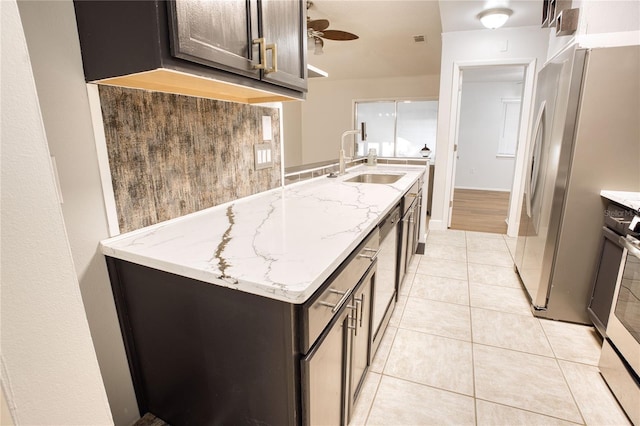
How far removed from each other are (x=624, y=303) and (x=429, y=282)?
1.27 metres

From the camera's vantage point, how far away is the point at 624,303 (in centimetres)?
152

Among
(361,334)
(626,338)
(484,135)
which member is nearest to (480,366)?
(626,338)

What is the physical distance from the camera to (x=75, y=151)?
887 millimetres

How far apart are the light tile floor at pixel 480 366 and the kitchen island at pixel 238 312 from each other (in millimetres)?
518

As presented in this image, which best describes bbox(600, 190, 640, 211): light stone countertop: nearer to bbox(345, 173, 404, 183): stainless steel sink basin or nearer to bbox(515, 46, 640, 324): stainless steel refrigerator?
bbox(515, 46, 640, 324): stainless steel refrigerator

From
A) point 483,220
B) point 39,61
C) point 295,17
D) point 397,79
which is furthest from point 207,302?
point 397,79

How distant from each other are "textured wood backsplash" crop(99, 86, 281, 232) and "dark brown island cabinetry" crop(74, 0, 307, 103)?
70 mm

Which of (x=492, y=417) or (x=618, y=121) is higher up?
(x=618, y=121)

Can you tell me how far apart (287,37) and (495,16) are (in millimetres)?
2806

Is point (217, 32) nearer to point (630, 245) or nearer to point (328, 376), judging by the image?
point (328, 376)

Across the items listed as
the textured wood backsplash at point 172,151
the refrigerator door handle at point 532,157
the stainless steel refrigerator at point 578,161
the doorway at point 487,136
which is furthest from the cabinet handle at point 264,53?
the doorway at point 487,136

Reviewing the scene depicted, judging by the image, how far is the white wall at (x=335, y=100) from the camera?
21.0ft

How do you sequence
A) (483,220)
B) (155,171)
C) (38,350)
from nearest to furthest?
(38,350), (155,171), (483,220)

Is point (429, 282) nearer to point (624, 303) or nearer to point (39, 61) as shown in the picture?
point (624, 303)
